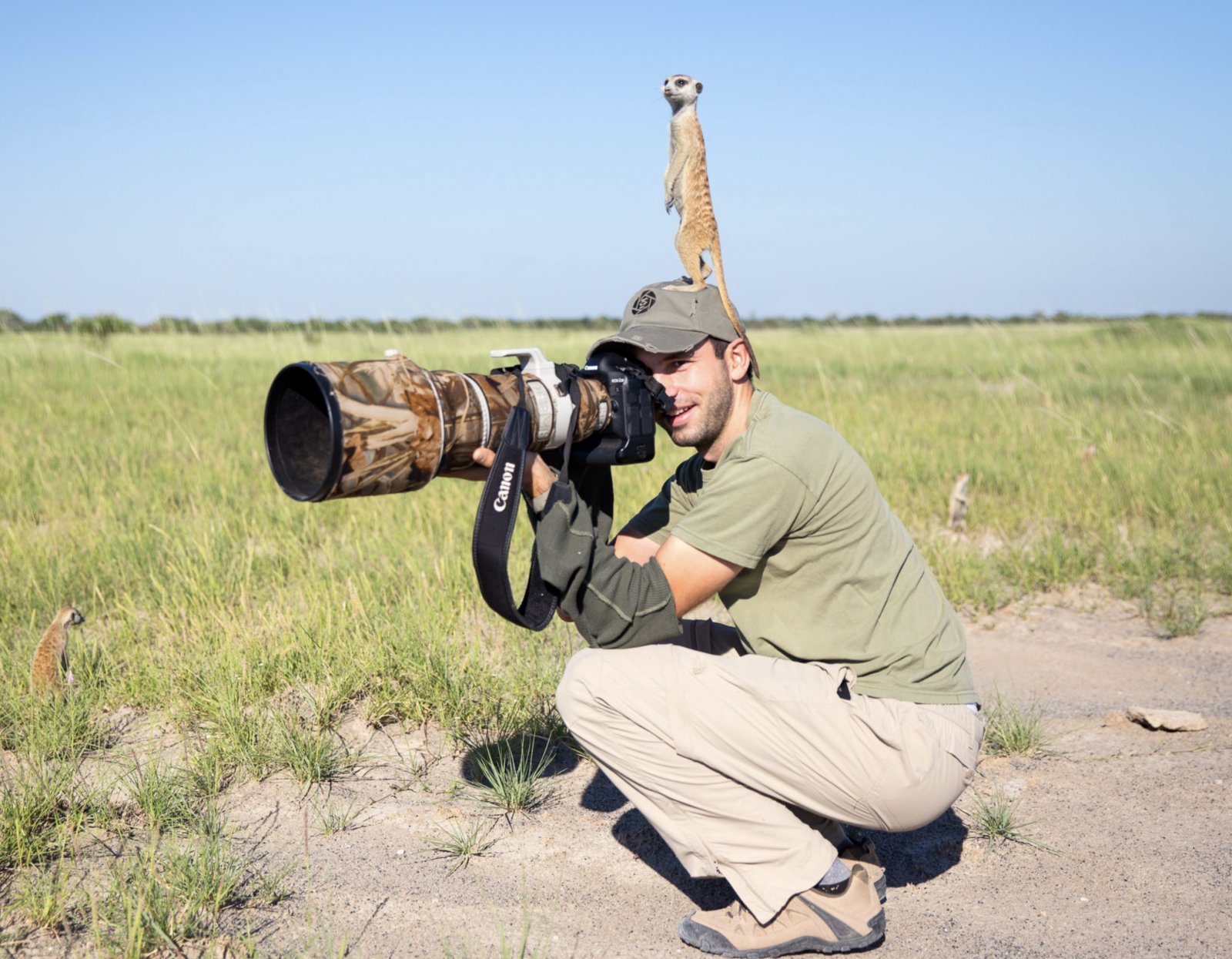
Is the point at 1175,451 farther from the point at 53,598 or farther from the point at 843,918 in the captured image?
the point at 53,598

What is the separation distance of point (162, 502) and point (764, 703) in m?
4.04

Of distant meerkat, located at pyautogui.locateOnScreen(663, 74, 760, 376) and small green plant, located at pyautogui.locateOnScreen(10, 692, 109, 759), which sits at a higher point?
distant meerkat, located at pyautogui.locateOnScreen(663, 74, 760, 376)

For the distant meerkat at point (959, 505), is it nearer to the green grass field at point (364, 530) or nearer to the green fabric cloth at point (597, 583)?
the green grass field at point (364, 530)

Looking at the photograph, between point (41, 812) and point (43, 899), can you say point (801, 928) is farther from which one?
point (41, 812)

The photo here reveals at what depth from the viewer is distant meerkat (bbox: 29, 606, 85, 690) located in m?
3.21

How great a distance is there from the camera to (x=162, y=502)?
17.2 ft

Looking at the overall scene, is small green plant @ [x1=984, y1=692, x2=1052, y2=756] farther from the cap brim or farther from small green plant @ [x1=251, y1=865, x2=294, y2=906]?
small green plant @ [x1=251, y1=865, x2=294, y2=906]

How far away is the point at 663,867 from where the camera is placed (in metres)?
2.63

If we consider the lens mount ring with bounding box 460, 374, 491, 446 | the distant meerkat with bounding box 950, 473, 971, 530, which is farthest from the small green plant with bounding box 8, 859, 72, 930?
the distant meerkat with bounding box 950, 473, 971, 530

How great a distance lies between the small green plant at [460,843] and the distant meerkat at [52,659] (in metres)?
1.41

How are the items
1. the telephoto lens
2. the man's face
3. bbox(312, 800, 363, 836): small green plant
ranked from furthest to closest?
1. bbox(312, 800, 363, 836): small green plant
2. the man's face
3. the telephoto lens

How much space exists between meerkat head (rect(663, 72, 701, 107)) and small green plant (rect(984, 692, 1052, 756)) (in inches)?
83.7

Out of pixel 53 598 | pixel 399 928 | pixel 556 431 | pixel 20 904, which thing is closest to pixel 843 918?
pixel 399 928

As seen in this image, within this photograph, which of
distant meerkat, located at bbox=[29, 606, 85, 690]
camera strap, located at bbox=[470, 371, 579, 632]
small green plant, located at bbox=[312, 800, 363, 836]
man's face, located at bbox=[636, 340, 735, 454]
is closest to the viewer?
camera strap, located at bbox=[470, 371, 579, 632]
